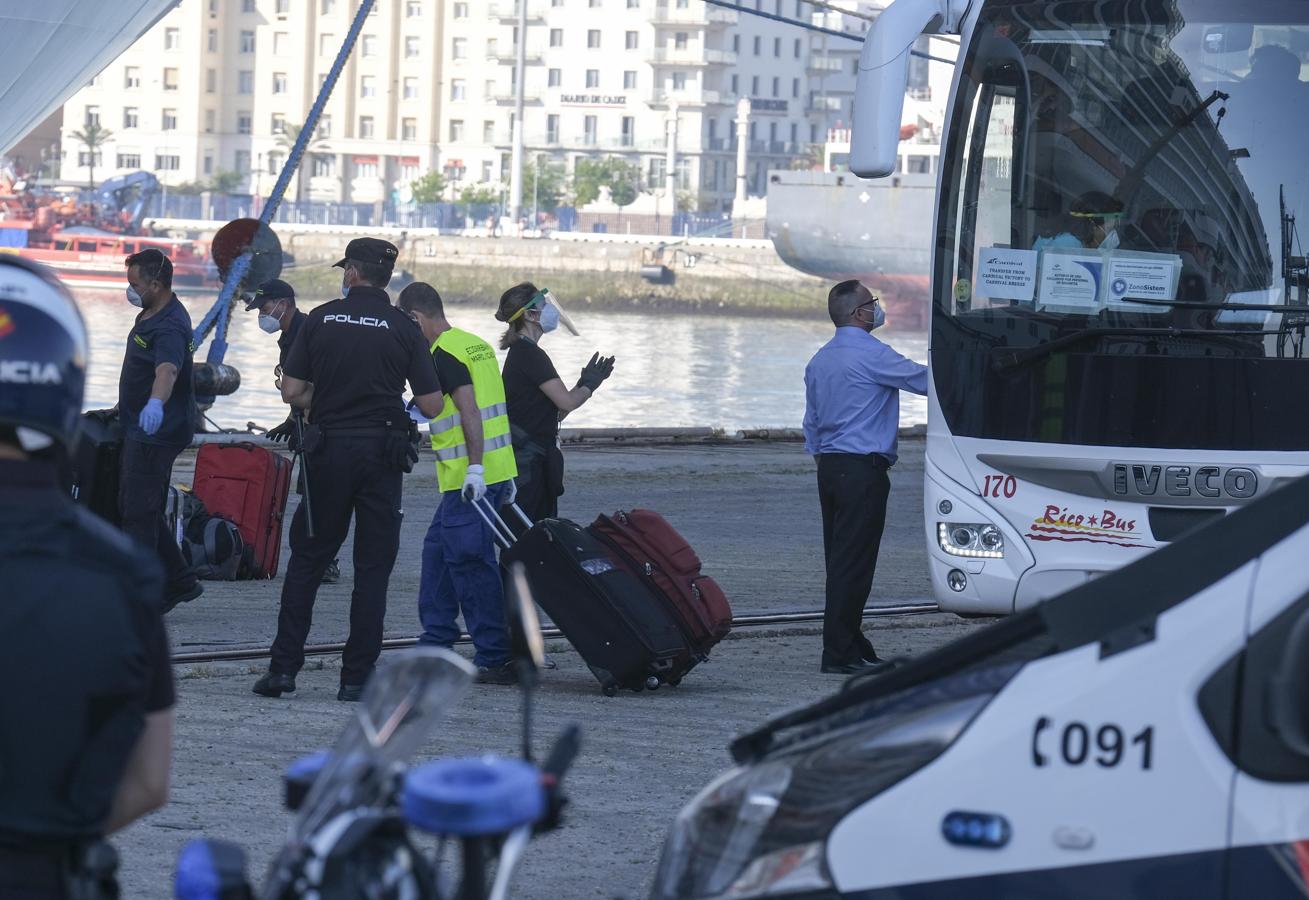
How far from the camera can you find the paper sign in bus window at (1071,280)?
811cm

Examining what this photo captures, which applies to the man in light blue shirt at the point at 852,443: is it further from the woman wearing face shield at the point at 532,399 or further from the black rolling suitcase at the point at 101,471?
the black rolling suitcase at the point at 101,471

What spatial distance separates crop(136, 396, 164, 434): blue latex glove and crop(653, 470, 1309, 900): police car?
6755 millimetres

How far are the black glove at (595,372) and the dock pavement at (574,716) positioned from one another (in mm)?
1310

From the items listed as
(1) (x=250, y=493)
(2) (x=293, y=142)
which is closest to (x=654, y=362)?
(1) (x=250, y=493)

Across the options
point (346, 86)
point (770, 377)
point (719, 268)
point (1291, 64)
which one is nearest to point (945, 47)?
point (346, 86)

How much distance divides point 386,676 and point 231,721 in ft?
17.0

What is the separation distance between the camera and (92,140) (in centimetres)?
12025

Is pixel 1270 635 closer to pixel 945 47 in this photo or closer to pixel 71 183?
pixel 71 183

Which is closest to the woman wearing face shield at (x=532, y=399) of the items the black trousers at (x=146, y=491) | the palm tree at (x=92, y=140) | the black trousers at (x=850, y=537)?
the black trousers at (x=850, y=537)

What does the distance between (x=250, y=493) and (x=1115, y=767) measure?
942 cm

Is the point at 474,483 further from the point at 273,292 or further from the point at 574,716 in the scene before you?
the point at 273,292

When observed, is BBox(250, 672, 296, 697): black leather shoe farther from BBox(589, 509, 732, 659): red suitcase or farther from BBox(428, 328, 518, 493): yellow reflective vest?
BBox(589, 509, 732, 659): red suitcase

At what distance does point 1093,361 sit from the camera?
8109 millimetres

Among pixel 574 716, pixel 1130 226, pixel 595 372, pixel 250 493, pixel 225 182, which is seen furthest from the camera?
pixel 225 182
